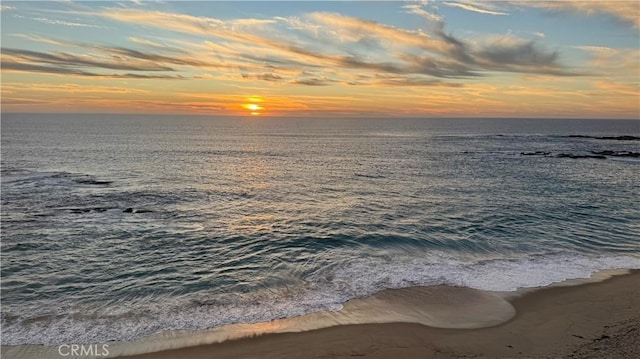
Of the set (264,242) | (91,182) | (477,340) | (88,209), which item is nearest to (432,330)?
(477,340)

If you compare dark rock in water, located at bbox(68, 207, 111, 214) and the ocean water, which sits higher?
the ocean water

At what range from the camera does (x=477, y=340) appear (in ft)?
41.7

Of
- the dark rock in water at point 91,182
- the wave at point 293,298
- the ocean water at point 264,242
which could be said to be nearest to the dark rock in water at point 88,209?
the ocean water at point 264,242

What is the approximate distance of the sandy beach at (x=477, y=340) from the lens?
11.8 m

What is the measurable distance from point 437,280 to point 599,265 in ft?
27.2

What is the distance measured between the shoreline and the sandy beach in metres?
A: 0.03

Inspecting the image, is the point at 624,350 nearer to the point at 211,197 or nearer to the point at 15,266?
the point at 15,266

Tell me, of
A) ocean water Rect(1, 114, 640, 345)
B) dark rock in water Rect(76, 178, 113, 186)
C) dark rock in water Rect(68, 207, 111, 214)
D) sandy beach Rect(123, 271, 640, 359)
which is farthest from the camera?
dark rock in water Rect(76, 178, 113, 186)

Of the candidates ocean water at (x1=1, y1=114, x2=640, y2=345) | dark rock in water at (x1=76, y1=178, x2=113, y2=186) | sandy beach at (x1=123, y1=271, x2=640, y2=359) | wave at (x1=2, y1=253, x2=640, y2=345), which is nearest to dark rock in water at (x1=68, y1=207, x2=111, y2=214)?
ocean water at (x1=1, y1=114, x2=640, y2=345)

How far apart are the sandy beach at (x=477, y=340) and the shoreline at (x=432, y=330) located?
27mm

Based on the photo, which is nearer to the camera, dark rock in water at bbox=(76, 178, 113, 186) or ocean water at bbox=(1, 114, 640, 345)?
ocean water at bbox=(1, 114, 640, 345)

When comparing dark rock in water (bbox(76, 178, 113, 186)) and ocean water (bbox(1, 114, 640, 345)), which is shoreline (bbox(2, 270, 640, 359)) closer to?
ocean water (bbox(1, 114, 640, 345))

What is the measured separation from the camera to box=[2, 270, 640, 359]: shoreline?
1195 centimetres

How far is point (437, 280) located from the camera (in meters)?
17.8
